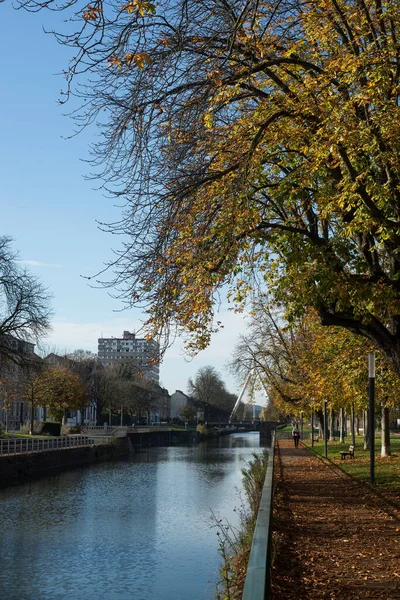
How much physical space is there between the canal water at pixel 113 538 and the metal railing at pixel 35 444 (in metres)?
4.51

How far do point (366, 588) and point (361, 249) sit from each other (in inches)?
291

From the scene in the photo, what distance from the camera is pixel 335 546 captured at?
10180 mm

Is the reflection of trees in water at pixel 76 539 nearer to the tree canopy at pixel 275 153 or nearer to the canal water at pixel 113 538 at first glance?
the canal water at pixel 113 538

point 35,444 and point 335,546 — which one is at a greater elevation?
point 335,546

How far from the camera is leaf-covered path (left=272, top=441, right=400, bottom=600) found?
778cm

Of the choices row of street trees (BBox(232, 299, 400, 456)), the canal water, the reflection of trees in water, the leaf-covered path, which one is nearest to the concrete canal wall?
the canal water

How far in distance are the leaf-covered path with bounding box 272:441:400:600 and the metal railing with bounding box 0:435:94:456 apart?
1089 inches

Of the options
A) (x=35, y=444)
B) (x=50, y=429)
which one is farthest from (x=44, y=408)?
(x=35, y=444)

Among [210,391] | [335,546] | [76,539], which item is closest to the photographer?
[335,546]

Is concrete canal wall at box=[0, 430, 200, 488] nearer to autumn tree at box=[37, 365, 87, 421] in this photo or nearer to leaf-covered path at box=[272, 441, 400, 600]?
autumn tree at box=[37, 365, 87, 421]

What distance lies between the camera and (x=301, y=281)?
42.3ft

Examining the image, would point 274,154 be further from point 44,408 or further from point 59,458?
point 44,408

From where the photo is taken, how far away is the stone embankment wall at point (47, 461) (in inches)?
1505

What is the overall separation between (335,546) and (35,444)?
38.3 meters
